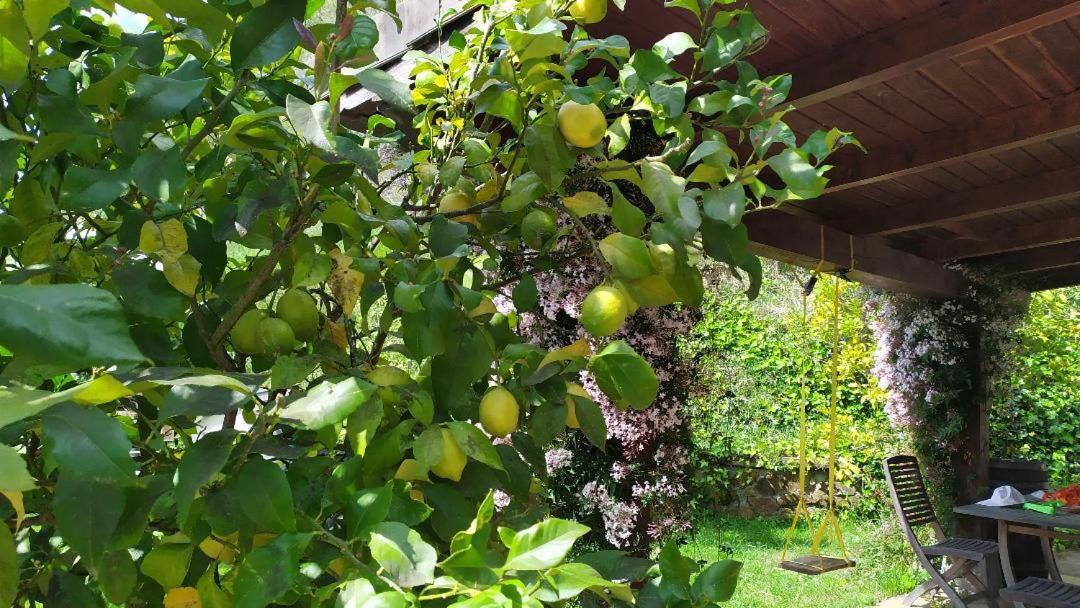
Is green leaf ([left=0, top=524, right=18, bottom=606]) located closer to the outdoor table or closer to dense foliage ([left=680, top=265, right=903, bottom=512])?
the outdoor table

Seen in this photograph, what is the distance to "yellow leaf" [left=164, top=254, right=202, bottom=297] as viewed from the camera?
0.54m

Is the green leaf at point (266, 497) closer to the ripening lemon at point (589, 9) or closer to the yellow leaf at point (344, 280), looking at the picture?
the yellow leaf at point (344, 280)

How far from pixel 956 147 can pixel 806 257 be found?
1.18 meters

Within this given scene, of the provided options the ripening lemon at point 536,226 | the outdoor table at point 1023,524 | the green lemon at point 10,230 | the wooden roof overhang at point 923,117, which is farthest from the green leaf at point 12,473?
the outdoor table at point 1023,524

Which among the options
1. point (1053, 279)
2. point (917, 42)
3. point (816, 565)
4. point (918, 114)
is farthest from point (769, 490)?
point (917, 42)

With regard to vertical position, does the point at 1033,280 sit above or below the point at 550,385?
above

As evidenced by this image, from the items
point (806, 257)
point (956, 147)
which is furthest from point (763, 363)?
point (956, 147)

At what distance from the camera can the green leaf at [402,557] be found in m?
0.40

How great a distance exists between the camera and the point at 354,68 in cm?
59

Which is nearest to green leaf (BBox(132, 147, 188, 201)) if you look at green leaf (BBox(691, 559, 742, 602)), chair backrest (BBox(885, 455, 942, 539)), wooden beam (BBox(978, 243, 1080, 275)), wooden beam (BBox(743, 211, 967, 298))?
green leaf (BBox(691, 559, 742, 602))

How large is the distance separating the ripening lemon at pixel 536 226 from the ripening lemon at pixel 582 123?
90 mm

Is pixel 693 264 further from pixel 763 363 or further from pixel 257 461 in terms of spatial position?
pixel 763 363

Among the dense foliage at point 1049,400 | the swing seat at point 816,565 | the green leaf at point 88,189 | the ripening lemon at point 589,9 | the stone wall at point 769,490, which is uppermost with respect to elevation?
the ripening lemon at point 589,9

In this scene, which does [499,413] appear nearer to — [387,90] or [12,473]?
[387,90]
